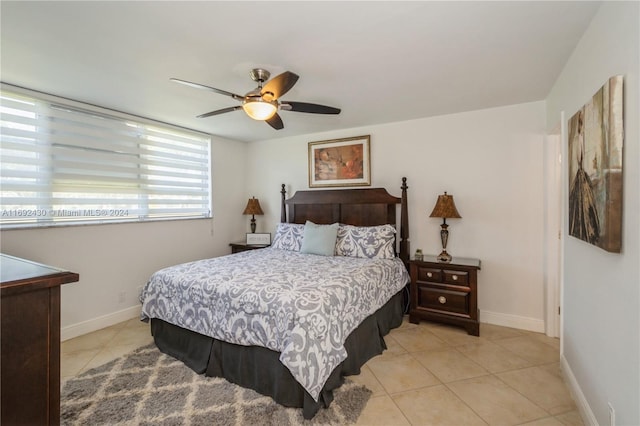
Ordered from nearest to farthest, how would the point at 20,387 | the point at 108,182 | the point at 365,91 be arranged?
1. the point at 20,387
2. the point at 365,91
3. the point at 108,182

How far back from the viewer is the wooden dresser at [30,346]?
86 cm

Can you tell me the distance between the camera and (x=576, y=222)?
178cm

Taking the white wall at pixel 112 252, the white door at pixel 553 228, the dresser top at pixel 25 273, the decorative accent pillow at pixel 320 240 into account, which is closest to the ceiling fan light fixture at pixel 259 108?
the dresser top at pixel 25 273

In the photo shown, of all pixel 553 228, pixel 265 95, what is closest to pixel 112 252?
pixel 265 95

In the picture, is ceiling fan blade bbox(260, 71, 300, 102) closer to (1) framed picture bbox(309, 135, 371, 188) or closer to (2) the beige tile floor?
(1) framed picture bbox(309, 135, 371, 188)

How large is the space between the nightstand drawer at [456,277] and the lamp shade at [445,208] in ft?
1.94

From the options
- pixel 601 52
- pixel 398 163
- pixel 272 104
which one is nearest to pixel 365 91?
pixel 272 104

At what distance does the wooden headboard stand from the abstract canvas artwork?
71.3 inches

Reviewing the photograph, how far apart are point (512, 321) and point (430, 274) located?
1003 mm

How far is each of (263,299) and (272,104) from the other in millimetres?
1402

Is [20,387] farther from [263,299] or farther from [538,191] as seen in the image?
[538,191]

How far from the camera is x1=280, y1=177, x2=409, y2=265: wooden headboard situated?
3.53 metres

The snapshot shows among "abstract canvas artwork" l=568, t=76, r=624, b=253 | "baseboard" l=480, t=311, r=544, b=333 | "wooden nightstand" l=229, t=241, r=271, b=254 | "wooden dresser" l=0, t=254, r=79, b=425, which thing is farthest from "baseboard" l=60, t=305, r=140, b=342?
"abstract canvas artwork" l=568, t=76, r=624, b=253

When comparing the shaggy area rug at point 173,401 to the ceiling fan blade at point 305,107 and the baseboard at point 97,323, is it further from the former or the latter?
the ceiling fan blade at point 305,107
